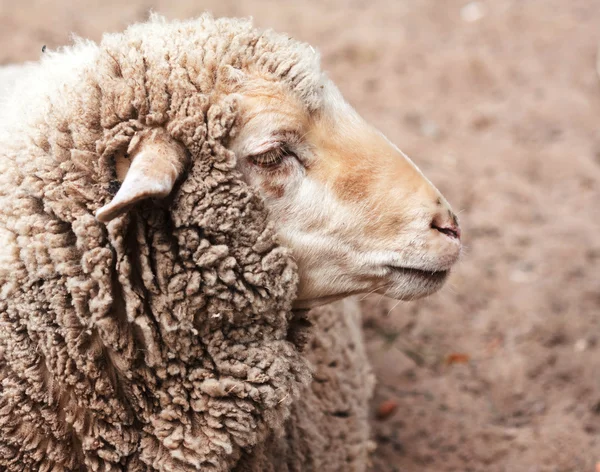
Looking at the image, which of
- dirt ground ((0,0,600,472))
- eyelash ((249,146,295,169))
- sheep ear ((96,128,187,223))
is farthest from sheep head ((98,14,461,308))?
dirt ground ((0,0,600,472))

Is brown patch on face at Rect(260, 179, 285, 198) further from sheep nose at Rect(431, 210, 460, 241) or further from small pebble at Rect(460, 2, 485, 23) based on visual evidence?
small pebble at Rect(460, 2, 485, 23)

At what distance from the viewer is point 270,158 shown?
2.31 meters

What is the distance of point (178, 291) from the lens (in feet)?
7.27

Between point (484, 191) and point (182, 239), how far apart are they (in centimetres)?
385

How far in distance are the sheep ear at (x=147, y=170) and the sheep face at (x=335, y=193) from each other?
22cm

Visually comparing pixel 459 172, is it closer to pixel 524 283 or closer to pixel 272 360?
pixel 524 283

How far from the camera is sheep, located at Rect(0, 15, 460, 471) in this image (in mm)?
2168

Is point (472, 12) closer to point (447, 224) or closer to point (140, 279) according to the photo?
point (447, 224)

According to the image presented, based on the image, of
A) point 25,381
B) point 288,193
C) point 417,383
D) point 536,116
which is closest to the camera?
point 25,381

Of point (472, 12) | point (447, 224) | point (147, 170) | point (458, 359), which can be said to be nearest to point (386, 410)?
point (458, 359)

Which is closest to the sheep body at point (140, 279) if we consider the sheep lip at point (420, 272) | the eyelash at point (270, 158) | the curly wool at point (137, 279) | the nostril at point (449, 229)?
the curly wool at point (137, 279)

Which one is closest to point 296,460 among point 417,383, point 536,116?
point 417,383

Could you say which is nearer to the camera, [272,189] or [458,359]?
[272,189]

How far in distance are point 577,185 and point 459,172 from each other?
88 cm
